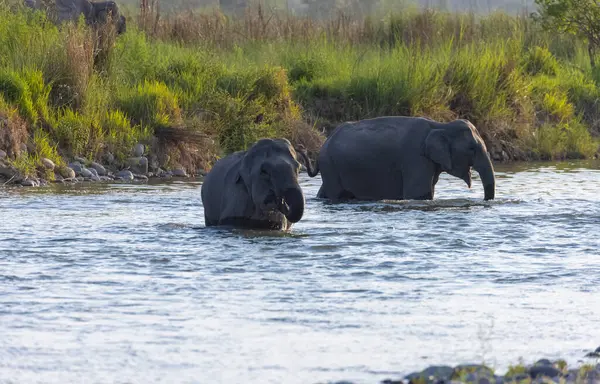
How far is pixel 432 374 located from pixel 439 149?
839cm

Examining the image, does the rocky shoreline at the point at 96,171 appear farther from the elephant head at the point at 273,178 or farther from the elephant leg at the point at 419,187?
the elephant head at the point at 273,178

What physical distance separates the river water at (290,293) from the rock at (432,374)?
16 centimetres

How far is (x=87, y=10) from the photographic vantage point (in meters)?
21.8

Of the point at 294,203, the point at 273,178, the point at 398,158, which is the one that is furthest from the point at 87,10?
the point at 294,203

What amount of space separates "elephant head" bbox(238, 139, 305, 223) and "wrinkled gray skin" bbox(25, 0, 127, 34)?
11.1 m

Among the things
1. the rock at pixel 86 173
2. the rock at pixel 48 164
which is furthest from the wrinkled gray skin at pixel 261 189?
the rock at pixel 86 173

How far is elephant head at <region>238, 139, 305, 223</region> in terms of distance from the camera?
10617mm

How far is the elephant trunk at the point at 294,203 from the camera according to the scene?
10539 millimetres

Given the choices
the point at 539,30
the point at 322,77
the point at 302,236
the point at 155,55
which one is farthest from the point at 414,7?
the point at 302,236

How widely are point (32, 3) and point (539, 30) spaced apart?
12417 mm

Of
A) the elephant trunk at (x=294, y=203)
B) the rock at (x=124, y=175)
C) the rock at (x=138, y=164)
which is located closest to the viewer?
the elephant trunk at (x=294, y=203)

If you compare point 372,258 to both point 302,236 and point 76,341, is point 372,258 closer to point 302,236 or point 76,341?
point 302,236

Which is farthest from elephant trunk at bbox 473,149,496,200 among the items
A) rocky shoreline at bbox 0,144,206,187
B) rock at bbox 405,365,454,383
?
rock at bbox 405,365,454,383

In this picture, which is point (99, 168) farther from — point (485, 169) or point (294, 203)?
point (294, 203)
